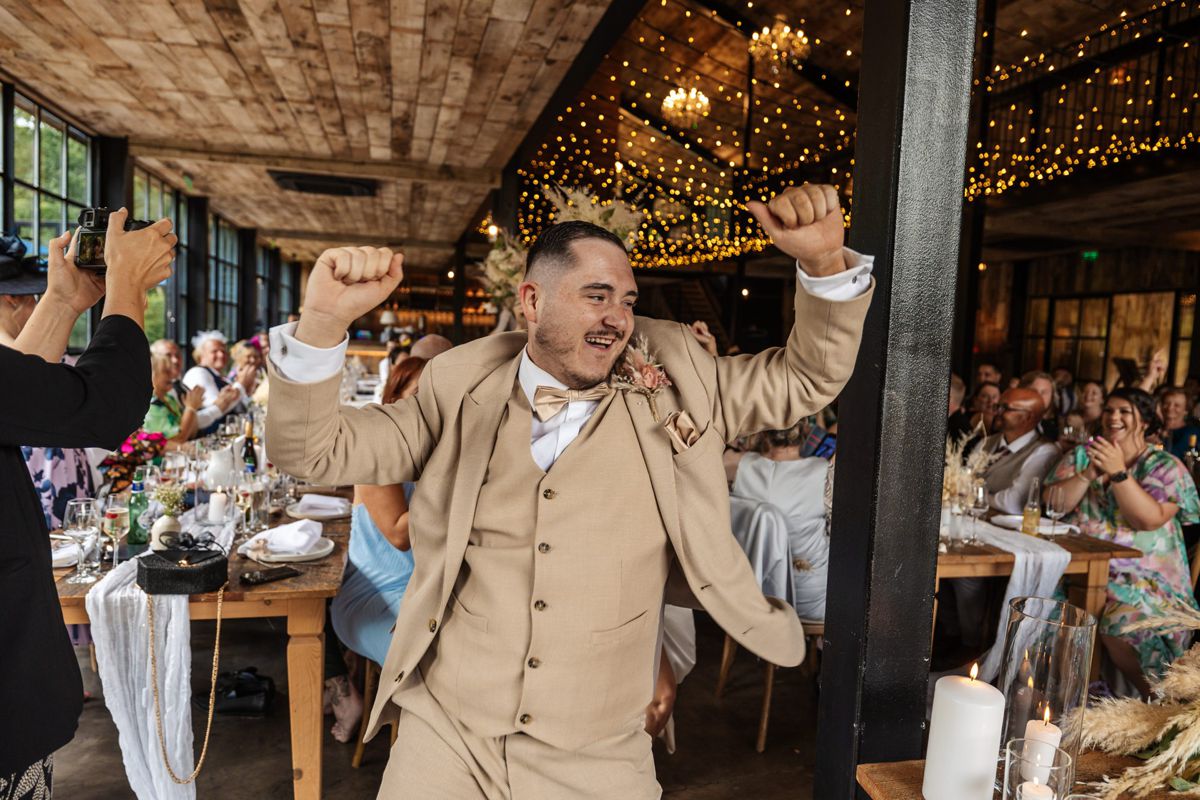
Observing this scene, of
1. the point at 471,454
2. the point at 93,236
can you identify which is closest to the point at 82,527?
the point at 93,236

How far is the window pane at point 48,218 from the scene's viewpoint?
22.6ft

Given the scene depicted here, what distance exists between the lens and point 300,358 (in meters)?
1.40

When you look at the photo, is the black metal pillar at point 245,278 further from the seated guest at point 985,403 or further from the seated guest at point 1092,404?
the seated guest at point 1092,404

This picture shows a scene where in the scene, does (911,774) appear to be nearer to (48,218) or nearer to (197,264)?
(48,218)

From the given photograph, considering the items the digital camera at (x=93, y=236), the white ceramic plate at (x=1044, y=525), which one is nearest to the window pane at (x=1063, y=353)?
the white ceramic plate at (x=1044, y=525)

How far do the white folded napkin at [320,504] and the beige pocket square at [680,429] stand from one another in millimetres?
2293

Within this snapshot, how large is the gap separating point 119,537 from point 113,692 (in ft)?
1.88

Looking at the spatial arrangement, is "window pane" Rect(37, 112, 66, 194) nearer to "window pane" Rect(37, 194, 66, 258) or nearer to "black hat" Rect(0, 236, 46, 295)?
"window pane" Rect(37, 194, 66, 258)

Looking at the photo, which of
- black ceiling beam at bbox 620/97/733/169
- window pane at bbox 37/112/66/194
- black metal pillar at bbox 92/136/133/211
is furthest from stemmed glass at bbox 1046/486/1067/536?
black ceiling beam at bbox 620/97/733/169

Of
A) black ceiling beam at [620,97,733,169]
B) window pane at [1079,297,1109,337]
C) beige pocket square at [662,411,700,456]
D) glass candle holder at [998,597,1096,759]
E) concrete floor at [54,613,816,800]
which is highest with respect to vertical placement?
black ceiling beam at [620,97,733,169]

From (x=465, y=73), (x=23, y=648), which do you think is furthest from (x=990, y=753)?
(x=465, y=73)

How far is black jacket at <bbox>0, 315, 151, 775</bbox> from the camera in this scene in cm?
132

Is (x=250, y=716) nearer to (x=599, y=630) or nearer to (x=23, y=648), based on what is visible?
(x=23, y=648)

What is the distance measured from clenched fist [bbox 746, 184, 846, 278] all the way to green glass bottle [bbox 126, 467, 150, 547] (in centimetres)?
238
